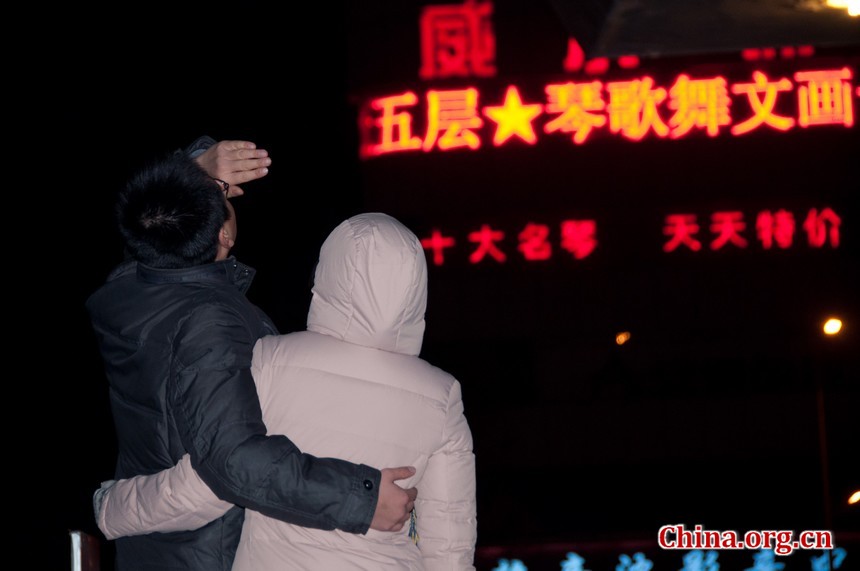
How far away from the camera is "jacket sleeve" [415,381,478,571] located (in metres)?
1.83

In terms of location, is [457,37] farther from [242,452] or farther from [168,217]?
[242,452]

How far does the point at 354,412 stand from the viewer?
1749 mm

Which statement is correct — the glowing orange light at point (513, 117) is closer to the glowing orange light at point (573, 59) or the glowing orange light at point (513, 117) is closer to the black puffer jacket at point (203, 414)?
the glowing orange light at point (573, 59)

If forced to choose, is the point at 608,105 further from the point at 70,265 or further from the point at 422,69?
the point at 70,265

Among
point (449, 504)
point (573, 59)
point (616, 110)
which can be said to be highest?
point (573, 59)

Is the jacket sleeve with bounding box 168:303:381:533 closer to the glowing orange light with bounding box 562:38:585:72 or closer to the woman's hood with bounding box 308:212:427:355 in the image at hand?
the woman's hood with bounding box 308:212:427:355

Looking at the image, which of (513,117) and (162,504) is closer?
(162,504)

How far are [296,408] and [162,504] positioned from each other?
301 mm

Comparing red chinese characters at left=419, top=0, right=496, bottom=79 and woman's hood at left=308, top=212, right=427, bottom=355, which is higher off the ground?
red chinese characters at left=419, top=0, right=496, bottom=79

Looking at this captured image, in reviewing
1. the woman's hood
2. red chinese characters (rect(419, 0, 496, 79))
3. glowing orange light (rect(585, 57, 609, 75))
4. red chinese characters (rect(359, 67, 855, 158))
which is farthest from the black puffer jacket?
red chinese characters (rect(419, 0, 496, 79))

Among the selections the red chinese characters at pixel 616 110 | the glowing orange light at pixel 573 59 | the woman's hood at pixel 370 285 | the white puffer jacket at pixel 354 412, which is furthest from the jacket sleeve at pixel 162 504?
the glowing orange light at pixel 573 59

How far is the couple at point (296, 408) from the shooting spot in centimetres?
166

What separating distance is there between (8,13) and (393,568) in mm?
7111

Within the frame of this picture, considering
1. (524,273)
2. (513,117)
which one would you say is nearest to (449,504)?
(513,117)
